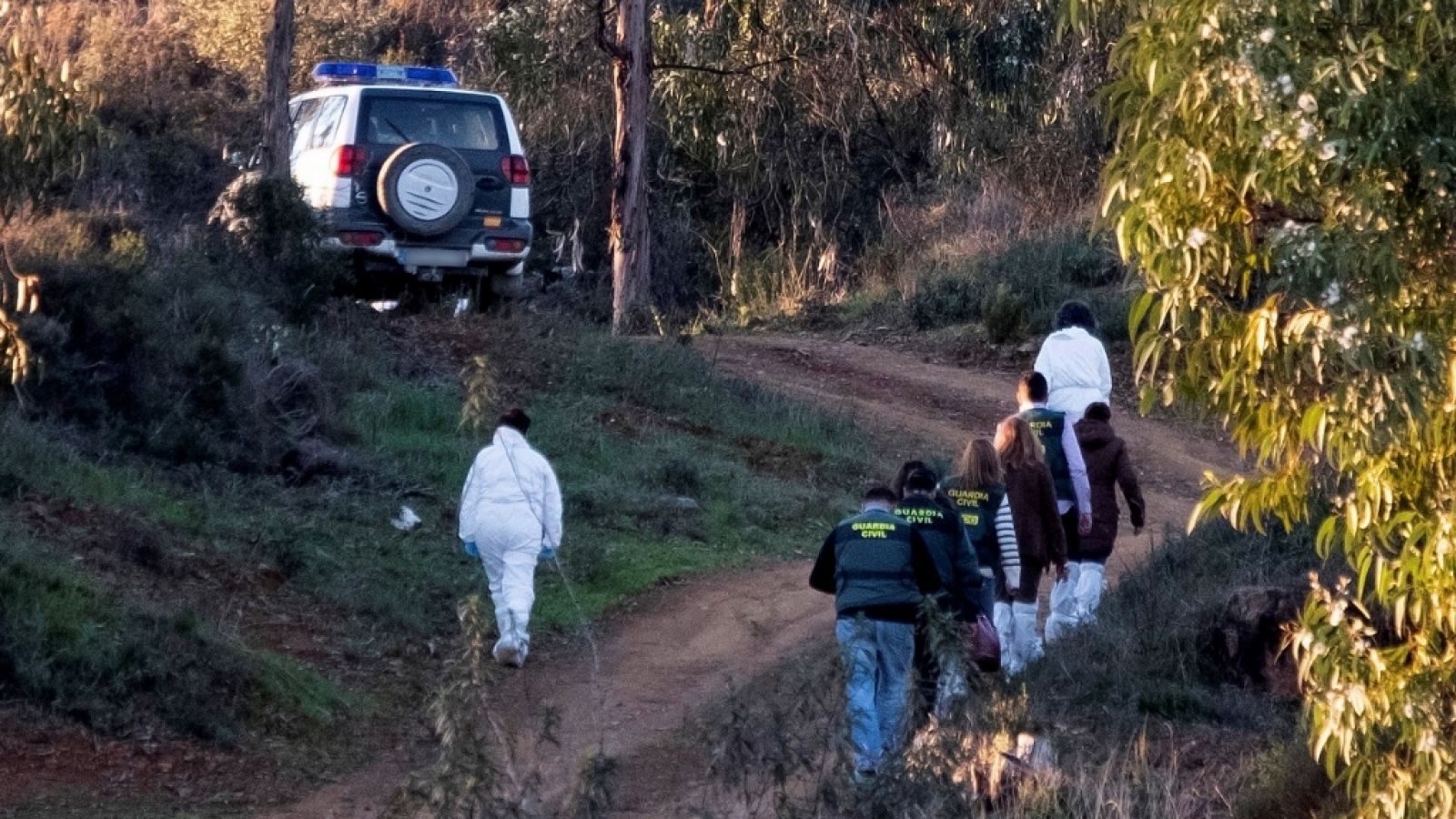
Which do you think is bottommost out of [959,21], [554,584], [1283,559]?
[554,584]

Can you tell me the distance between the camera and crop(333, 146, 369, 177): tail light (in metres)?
17.0

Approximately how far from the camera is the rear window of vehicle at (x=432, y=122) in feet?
56.9

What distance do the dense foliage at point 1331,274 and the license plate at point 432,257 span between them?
12.0m

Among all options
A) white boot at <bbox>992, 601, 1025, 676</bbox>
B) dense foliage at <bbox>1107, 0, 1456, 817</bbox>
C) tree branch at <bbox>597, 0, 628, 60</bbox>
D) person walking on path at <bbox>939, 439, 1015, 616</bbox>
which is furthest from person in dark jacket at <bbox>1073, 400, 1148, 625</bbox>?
tree branch at <bbox>597, 0, 628, 60</bbox>

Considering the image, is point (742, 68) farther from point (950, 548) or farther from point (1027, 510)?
point (950, 548)

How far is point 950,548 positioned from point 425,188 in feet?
32.7

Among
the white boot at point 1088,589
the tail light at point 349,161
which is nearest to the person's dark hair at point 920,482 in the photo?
the white boot at point 1088,589

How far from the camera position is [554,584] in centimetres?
1162

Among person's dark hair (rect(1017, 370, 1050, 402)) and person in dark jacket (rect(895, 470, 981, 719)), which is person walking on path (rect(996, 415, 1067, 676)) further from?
person in dark jacket (rect(895, 470, 981, 719))

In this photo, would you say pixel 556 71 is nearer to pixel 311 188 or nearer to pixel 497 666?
pixel 311 188

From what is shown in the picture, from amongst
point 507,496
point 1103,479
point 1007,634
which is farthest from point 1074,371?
point 507,496

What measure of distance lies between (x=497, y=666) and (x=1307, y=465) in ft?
16.7

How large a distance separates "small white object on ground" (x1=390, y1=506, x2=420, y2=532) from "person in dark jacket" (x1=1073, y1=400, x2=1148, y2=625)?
415 centimetres

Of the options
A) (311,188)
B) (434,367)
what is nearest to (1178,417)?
(434,367)
